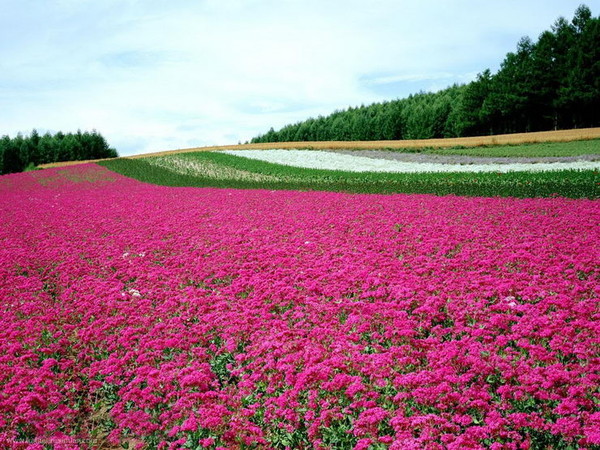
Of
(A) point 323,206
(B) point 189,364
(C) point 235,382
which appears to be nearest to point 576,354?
(C) point 235,382

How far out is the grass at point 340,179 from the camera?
21.6m

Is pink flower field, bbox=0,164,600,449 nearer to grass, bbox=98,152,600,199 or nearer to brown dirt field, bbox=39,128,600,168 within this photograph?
grass, bbox=98,152,600,199

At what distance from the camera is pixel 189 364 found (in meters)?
6.20

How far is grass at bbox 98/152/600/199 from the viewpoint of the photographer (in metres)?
21.6

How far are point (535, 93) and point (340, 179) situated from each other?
1873 inches

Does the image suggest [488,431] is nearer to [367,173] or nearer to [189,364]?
[189,364]

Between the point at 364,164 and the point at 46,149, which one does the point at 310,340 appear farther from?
the point at 46,149

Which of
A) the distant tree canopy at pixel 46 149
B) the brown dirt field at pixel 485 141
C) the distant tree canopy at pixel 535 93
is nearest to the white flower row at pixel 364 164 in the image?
the brown dirt field at pixel 485 141

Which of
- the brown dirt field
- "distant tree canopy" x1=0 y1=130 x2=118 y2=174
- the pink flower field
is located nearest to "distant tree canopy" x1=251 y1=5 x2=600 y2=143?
the brown dirt field

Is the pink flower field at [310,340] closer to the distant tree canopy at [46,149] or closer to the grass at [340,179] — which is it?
the grass at [340,179]

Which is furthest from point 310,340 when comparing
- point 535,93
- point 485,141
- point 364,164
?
point 535,93

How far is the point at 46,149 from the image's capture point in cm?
8550

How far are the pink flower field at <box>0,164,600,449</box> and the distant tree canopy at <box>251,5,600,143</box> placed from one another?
59.6 metres

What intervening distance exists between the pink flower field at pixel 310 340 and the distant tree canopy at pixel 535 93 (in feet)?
196
